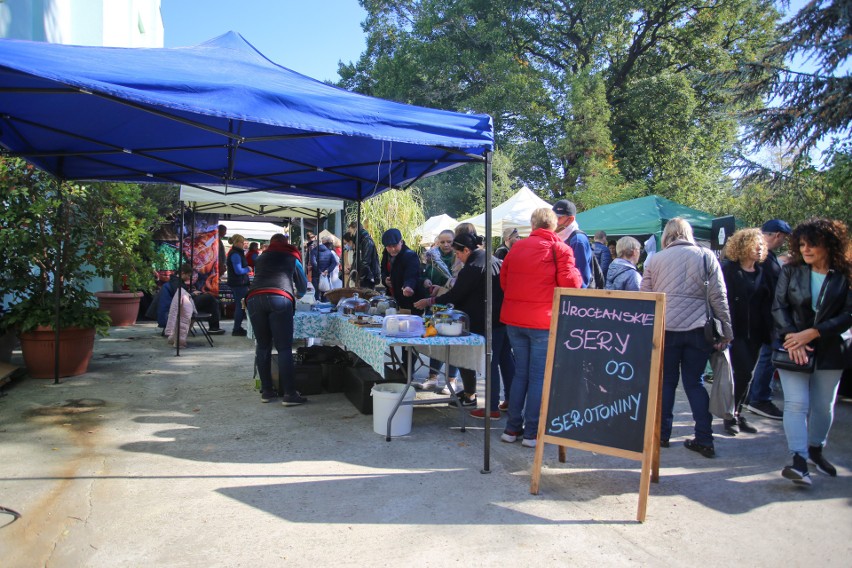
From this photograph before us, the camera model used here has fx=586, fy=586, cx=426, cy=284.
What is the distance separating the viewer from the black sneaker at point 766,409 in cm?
571

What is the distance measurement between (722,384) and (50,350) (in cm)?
682

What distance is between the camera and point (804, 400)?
384 cm

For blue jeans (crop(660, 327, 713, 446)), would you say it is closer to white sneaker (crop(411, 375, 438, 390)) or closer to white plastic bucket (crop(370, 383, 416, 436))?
white plastic bucket (crop(370, 383, 416, 436))

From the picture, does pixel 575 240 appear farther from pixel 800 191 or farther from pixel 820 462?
pixel 800 191

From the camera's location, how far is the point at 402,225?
A: 646 inches

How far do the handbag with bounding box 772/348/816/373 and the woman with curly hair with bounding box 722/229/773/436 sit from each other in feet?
4.24

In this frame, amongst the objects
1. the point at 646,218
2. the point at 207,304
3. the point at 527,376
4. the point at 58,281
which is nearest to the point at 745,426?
the point at 527,376

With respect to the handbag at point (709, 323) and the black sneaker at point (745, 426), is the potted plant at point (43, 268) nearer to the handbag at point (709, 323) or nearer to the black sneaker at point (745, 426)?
the handbag at point (709, 323)

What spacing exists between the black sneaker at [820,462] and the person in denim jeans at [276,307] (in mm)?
4284

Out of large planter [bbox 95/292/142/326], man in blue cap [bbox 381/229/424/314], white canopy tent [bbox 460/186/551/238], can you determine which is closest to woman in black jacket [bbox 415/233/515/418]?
man in blue cap [bbox 381/229/424/314]

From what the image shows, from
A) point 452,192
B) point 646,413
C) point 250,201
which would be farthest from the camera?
point 452,192

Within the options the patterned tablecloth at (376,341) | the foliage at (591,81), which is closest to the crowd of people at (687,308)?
the patterned tablecloth at (376,341)

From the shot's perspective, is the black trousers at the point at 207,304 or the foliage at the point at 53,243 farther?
the black trousers at the point at 207,304

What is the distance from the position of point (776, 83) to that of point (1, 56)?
11.1 m
